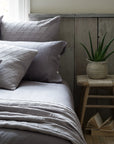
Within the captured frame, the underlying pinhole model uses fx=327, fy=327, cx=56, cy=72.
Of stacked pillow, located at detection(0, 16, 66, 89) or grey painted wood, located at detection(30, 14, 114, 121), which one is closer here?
stacked pillow, located at detection(0, 16, 66, 89)

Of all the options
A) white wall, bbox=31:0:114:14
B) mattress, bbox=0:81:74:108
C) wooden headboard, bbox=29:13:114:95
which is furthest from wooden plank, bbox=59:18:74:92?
mattress, bbox=0:81:74:108

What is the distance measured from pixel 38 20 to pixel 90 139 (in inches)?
47.3

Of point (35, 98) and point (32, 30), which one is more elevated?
point (32, 30)

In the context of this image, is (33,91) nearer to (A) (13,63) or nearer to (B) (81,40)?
(A) (13,63)

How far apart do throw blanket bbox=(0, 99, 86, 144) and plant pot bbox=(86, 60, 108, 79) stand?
1.01 meters

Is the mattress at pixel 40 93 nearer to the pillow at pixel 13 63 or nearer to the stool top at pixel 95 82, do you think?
the pillow at pixel 13 63

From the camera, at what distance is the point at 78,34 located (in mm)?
3092

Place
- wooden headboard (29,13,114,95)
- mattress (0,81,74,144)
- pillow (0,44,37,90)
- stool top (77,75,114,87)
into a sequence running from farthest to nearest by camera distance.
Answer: wooden headboard (29,13,114,95), stool top (77,75,114,87), pillow (0,44,37,90), mattress (0,81,74,144)

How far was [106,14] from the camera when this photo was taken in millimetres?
3023

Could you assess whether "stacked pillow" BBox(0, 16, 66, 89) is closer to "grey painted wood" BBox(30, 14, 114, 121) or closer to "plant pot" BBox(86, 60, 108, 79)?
"grey painted wood" BBox(30, 14, 114, 121)

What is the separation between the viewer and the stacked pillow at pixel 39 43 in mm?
2611

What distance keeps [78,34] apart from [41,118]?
61.9 inches

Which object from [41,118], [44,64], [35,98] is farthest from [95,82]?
[41,118]

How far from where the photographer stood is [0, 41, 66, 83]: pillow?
2.61 m
